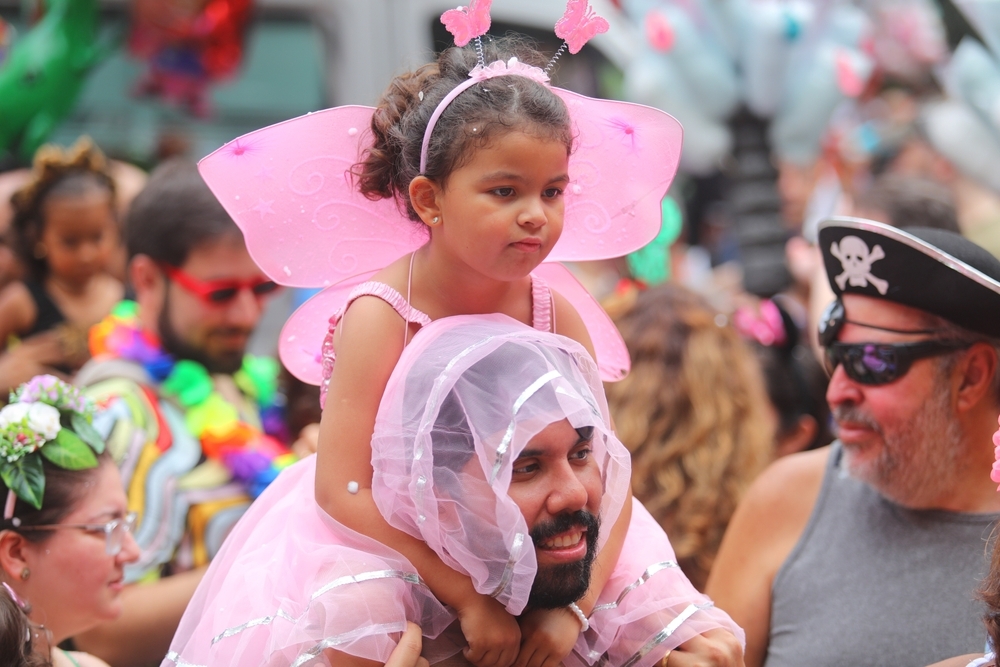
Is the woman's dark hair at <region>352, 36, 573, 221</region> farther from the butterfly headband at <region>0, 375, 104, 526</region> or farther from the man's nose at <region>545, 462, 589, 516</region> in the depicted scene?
the butterfly headband at <region>0, 375, 104, 526</region>

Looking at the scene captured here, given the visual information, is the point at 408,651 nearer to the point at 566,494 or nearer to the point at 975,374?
the point at 566,494

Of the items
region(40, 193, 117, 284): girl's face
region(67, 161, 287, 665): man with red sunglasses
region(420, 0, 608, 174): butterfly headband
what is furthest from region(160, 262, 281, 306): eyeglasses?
region(420, 0, 608, 174): butterfly headband

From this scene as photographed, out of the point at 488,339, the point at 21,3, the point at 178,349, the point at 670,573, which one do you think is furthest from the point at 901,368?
the point at 21,3

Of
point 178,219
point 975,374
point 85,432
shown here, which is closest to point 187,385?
point 178,219

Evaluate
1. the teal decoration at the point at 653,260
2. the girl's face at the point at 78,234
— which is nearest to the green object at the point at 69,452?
the girl's face at the point at 78,234

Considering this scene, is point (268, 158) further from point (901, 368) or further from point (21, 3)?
point (21, 3)

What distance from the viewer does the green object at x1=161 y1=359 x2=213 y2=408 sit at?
10.5 ft

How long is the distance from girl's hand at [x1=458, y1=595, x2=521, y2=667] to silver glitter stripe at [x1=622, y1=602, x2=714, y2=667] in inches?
8.7

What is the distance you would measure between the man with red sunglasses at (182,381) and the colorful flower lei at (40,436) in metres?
0.54

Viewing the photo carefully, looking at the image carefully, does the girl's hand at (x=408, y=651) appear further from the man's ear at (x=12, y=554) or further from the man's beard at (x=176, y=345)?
the man's beard at (x=176, y=345)

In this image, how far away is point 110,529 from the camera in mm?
2256

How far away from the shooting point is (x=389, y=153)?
1.94m

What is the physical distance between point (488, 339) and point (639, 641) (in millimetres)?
588

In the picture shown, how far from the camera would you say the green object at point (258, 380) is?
11.9 feet
